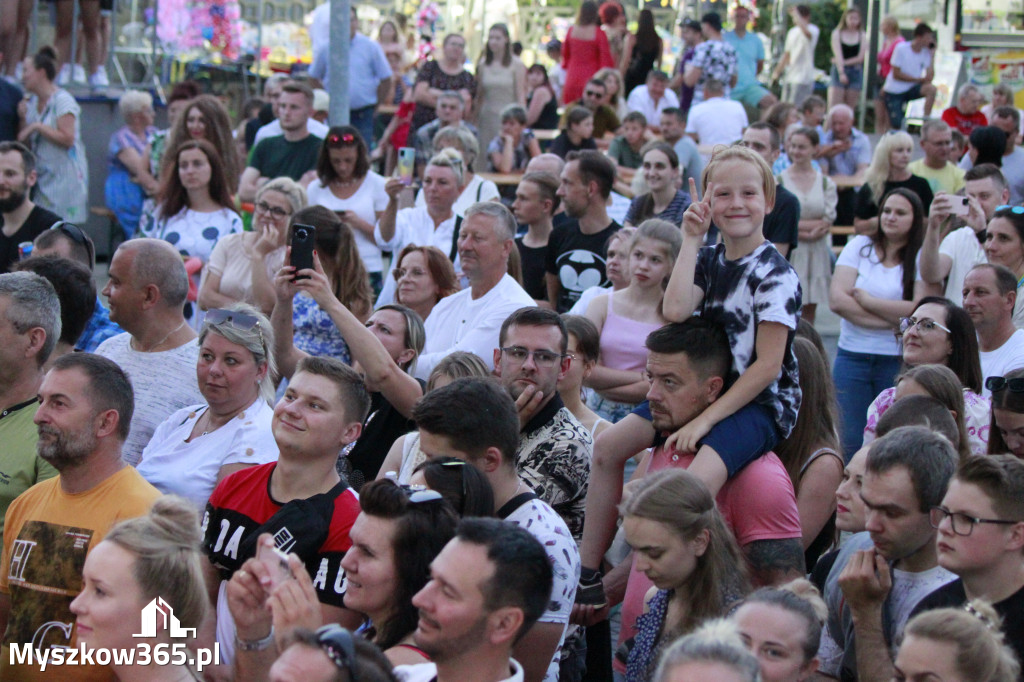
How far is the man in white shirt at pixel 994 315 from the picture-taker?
5.06m

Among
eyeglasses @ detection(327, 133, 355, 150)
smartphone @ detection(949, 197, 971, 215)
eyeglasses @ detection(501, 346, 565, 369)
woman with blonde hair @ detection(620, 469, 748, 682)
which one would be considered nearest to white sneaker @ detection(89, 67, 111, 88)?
eyeglasses @ detection(327, 133, 355, 150)

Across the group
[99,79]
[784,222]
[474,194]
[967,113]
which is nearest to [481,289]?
[474,194]

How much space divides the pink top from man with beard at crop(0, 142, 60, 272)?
335cm

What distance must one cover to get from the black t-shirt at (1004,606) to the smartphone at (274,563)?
1.59 meters

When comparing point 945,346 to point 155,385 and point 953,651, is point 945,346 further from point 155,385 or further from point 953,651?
point 155,385

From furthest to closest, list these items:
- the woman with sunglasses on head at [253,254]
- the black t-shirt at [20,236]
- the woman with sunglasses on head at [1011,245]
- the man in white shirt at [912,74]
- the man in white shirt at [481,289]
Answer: the man in white shirt at [912,74], the black t-shirt at [20,236], the woman with sunglasses on head at [253,254], the woman with sunglasses on head at [1011,245], the man in white shirt at [481,289]

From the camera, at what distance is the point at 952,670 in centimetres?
250

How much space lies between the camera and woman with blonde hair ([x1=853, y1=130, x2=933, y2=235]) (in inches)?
320

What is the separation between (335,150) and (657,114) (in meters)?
5.96

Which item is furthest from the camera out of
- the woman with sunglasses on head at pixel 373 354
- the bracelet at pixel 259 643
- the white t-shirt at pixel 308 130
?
the white t-shirt at pixel 308 130

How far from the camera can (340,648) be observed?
231cm

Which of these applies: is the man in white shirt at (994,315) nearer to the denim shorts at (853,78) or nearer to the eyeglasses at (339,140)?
the eyeglasses at (339,140)

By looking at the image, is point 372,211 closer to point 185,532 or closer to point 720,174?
point 720,174

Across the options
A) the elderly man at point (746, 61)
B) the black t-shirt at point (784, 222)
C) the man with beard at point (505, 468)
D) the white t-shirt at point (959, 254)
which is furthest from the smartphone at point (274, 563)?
the elderly man at point (746, 61)
